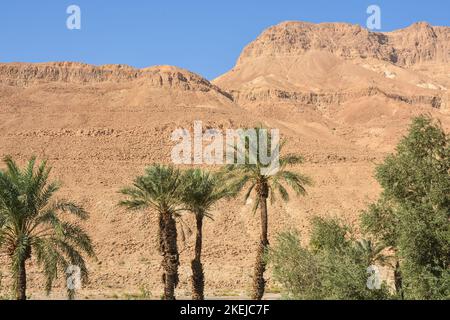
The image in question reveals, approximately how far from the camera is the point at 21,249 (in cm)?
1981

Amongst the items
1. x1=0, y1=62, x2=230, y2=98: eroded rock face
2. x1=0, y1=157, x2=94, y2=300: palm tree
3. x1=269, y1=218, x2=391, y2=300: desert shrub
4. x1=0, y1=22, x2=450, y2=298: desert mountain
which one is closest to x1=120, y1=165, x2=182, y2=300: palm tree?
x1=0, y1=157, x2=94, y2=300: palm tree

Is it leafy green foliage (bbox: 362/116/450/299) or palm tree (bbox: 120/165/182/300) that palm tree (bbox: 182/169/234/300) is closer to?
palm tree (bbox: 120/165/182/300)

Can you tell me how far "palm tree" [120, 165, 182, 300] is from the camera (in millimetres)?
22625

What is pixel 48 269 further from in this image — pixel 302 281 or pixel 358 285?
pixel 358 285

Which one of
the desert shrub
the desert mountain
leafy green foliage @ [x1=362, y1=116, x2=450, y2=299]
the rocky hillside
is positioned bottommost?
the desert shrub

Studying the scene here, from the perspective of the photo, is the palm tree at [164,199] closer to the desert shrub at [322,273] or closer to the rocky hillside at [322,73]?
the desert shrub at [322,273]

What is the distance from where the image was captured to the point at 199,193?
23.9 metres

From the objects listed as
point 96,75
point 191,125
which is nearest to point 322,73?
point 96,75

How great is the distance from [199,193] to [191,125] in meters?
58.4

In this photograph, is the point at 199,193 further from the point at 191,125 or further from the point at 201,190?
the point at 191,125

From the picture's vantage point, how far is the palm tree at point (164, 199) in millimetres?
22625

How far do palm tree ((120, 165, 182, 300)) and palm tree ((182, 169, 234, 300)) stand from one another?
1.63 feet

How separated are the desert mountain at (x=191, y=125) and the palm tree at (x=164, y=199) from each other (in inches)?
479

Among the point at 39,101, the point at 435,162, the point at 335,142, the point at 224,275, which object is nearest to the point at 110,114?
the point at 39,101
